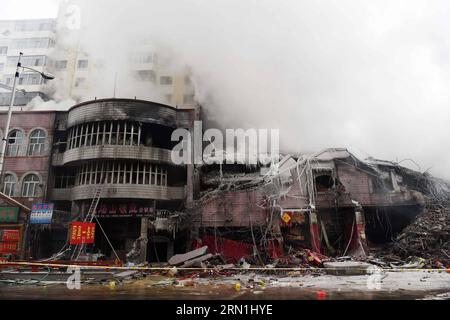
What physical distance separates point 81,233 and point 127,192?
581cm

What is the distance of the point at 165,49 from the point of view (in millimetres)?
38969

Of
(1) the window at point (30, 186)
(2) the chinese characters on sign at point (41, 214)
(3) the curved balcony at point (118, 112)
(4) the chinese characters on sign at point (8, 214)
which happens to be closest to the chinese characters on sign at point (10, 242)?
(2) the chinese characters on sign at point (41, 214)

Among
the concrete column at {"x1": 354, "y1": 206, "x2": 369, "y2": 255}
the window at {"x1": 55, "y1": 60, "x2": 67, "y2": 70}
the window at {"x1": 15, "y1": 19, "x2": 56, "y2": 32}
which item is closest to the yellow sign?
the concrete column at {"x1": 354, "y1": 206, "x2": 369, "y2": 255}

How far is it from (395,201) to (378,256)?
17.4ft

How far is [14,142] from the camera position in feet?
96.8

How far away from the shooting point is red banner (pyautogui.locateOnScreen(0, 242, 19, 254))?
66.2ft

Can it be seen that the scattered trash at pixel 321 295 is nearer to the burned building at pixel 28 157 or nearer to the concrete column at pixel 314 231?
the concrete column at pixel 314 231

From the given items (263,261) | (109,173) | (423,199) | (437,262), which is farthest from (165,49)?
(437,262)

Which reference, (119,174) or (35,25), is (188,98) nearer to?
(119,174)

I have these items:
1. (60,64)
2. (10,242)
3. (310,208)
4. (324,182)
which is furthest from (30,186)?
(60,64)

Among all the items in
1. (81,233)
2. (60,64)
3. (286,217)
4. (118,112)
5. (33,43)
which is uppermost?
(33,43)

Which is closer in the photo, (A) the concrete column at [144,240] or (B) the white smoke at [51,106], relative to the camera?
(A) the concrete column at [144,240]

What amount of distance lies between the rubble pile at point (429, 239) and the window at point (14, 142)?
33.6m

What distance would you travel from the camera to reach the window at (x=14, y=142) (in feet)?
95.8
